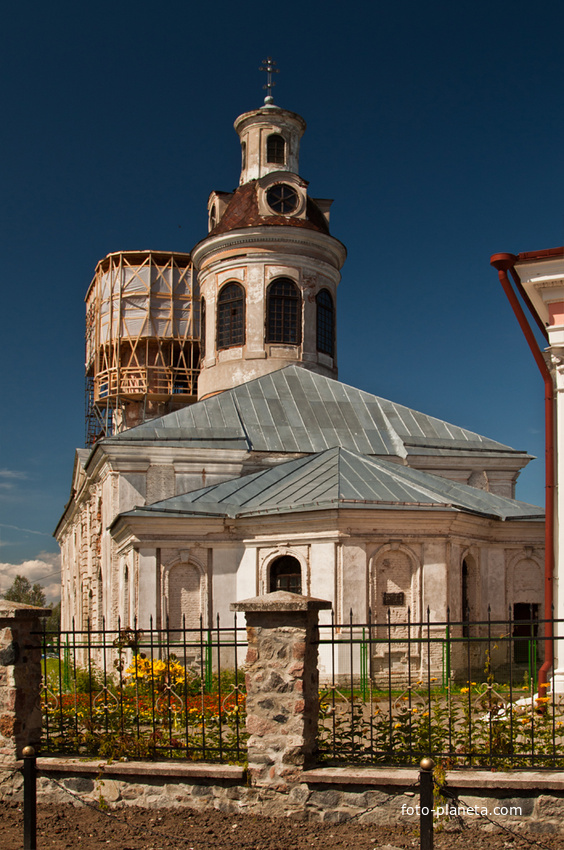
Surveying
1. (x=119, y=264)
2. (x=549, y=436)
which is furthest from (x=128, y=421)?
(x=549, y=436)

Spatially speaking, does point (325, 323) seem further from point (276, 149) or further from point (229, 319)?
point (276, 149)

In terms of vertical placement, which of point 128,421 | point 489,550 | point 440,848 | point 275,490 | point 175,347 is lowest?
point 440,848

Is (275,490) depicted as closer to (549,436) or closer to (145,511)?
(145,511)

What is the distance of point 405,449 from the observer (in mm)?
20641

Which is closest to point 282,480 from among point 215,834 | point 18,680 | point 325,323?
point 325,323

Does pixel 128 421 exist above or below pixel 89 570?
above

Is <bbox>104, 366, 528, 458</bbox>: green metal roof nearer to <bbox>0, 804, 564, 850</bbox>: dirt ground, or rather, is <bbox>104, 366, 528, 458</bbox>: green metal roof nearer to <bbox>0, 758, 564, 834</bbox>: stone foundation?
<bbox>0, 758, 564, 834</bbox>: stone foundation

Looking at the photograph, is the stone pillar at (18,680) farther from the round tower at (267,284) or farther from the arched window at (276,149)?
the arched window at (276,149)

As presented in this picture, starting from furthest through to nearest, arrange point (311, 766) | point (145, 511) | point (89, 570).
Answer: point (89, 570) < point (145, 511) < point (311, 766)

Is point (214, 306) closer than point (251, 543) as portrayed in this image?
No

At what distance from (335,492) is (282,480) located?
2.43 m

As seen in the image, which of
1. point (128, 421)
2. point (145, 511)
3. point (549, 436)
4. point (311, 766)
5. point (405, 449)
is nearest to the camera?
point (311, 766)

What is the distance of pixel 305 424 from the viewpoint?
2106cm

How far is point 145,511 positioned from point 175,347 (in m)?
20.1
